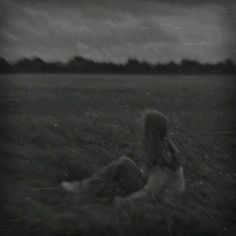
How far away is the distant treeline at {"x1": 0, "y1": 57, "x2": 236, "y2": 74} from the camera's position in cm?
161

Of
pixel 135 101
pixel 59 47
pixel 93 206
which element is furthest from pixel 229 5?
pixel 93 206

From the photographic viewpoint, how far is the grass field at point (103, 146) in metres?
1.59

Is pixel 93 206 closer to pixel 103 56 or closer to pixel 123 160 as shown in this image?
pixel 123 160

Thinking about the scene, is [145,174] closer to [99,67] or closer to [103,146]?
[103,146]

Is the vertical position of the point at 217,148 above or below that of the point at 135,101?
below

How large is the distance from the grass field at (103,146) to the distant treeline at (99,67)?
0.08 feet

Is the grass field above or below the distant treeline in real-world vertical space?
below

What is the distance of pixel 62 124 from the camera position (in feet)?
5.30

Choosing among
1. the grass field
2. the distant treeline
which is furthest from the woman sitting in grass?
the distant treeline

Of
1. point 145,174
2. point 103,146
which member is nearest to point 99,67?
point 103,146

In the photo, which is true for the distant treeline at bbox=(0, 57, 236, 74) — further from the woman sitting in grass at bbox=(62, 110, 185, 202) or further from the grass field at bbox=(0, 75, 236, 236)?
Answer: the woman sitting in grass at bbox=(62, 110, 185, 202)

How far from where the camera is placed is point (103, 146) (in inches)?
63.9

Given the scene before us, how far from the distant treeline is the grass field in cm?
2

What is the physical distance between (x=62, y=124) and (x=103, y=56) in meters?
0.28
